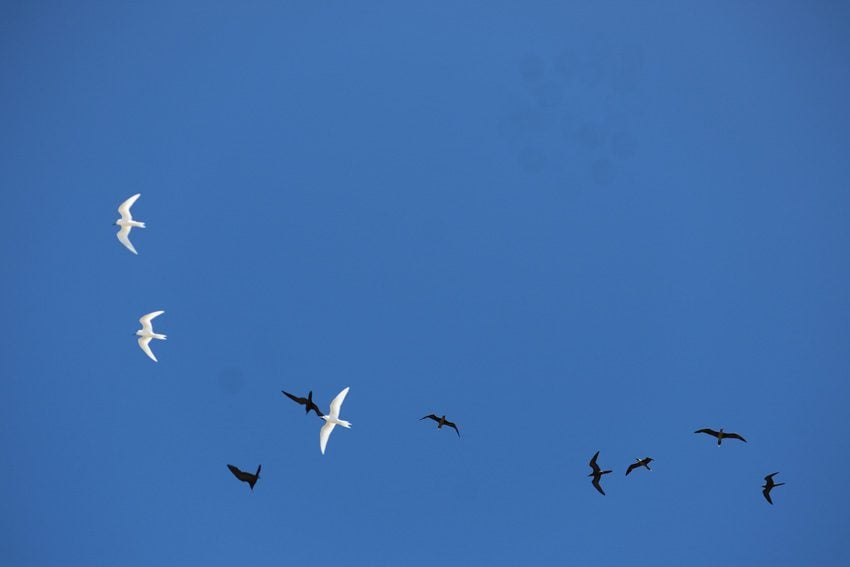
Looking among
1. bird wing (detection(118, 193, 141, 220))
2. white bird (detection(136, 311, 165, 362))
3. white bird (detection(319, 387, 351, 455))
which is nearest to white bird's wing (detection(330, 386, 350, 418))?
white bird (detection(319, 387, 351, 455))

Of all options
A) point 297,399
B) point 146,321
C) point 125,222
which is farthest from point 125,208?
point 297,399

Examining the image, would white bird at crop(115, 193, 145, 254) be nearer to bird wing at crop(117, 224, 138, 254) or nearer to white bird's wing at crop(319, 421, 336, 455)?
bird wing at crop(117, 224, 138, 254)

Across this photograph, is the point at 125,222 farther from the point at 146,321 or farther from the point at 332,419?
the point at 332,419

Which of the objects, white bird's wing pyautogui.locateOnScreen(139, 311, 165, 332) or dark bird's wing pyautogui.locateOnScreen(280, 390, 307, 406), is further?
white bird's wing pyautogui.locateOnScreen(139, 311, 165, 332)

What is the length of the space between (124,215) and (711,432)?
44292mm

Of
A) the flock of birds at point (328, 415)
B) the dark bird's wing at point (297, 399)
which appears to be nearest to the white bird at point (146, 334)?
the flock of birds at point (328, 415)

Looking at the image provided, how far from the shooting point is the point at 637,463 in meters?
56.0

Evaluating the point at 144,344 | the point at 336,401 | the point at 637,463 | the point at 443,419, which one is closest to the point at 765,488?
the point at 637,463

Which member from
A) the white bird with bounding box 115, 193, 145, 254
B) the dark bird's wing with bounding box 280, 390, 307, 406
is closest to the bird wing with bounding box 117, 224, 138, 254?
the white bird with bounding box 115, 193, 145, 254

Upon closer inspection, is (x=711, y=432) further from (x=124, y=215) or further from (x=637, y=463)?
(x=124, y=215)

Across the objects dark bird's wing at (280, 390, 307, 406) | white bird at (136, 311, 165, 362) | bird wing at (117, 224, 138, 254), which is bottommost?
dark bird's wing at (280, 390, 307, 406)

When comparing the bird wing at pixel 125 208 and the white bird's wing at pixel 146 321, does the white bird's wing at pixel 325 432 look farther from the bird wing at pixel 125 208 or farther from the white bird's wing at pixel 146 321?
the bird wing at pixel 125 208

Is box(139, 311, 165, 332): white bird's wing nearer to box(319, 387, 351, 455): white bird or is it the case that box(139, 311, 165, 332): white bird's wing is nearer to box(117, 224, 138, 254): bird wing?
box(117, 224, 138, 254): bird wing

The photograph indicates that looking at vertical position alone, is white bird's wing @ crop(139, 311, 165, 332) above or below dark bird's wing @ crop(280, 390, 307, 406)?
above
